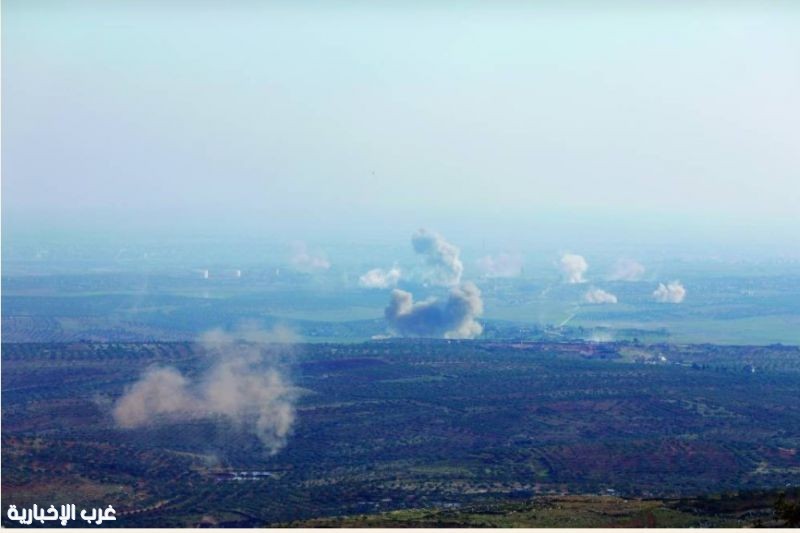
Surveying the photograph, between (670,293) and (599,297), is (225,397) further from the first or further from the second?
(670,293)

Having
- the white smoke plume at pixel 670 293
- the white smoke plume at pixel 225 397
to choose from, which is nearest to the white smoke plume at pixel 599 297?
the white smoke plume at pixel 670 293

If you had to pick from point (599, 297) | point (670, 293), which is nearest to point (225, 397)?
point (599, 297)

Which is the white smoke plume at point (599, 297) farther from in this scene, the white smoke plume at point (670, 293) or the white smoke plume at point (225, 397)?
the white smoke plume at point (225, 397)

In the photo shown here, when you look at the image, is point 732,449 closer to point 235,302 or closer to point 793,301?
point 235,302

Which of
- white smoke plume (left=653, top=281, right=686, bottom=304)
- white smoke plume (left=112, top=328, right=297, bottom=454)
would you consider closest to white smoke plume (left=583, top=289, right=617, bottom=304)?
white smoke plume (left=653, top=281, right=686, bottom=304)

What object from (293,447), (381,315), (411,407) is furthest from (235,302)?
(293,447)

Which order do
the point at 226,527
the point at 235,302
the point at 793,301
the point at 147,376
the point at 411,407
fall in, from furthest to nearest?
the point at 793,301, the point at 235,302, the point at 147,376, the point at 411,407, the point at 226,527
